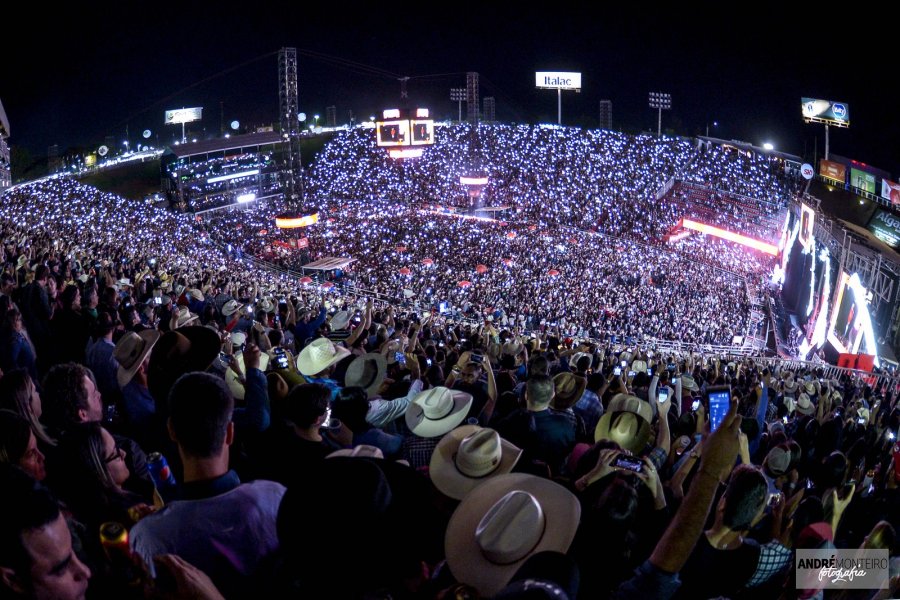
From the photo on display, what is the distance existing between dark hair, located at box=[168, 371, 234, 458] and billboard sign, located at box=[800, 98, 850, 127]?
38069mm

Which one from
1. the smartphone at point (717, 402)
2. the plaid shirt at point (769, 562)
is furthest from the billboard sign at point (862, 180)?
the plaid shirt at point (769, 562)

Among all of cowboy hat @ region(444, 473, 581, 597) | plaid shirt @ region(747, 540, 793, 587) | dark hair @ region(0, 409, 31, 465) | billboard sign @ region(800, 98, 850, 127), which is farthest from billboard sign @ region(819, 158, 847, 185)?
dark hair @ region(0, 409, 31, 465)

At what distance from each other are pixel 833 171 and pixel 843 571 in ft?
105

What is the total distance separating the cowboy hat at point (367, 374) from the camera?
4547 millimetres

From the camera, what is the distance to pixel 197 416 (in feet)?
6.87

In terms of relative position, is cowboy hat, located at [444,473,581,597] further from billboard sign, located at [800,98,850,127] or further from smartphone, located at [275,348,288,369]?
billboard sign, located at [800,98,850,127]

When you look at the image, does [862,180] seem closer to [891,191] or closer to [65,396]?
[891,191]

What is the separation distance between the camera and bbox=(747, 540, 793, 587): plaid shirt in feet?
8.26

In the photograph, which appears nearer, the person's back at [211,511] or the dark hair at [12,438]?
the person's back at [211,511]

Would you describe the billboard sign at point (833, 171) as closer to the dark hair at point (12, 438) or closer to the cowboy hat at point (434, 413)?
the cowboy hat at point (434, 413)

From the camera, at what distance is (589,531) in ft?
7.43

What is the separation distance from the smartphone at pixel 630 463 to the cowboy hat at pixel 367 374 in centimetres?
229

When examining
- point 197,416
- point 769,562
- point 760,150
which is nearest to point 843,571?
point 769,562

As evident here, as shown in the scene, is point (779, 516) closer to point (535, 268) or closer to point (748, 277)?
point (535, 268)
